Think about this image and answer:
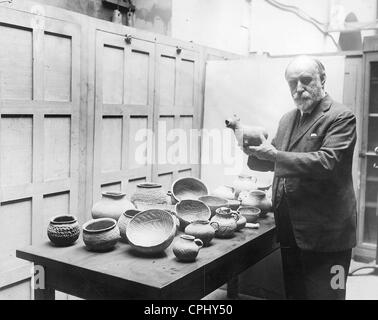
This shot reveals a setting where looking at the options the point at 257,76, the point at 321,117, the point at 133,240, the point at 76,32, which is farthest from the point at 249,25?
the point at 133,240

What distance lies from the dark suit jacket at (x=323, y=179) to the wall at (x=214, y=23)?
2852mm

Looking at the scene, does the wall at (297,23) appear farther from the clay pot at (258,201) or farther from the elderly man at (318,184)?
the elderly man at (318,184)

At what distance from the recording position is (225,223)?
266 cm

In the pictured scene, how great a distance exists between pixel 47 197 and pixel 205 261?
4.98 feet

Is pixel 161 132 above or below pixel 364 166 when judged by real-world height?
above

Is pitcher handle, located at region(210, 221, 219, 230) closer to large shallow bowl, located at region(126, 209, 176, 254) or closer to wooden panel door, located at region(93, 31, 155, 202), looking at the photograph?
large shallow bowl, located at region(126, 209, 176, 254)

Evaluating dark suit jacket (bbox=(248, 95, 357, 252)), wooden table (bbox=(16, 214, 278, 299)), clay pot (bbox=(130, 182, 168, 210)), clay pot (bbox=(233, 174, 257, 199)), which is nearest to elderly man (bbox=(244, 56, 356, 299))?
dark suit jacket (bbox=(248, 95, 357, 252))

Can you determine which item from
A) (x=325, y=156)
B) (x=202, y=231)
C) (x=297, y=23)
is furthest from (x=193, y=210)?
(x=297, y=23)

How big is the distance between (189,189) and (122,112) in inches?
40.5

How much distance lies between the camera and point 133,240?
2348 millimetres

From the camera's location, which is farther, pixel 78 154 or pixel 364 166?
pixel 364 166

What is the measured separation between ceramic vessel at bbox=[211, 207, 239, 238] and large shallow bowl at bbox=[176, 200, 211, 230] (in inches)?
5.6

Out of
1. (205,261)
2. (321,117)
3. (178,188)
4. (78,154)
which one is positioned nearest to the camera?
(205,261)
